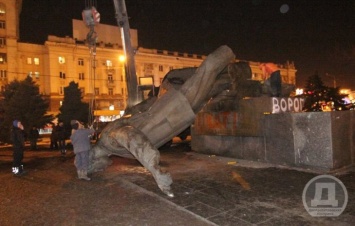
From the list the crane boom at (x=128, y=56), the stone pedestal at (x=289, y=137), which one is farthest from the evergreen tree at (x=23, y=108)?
the stone pedestal at (x=289, y=137)

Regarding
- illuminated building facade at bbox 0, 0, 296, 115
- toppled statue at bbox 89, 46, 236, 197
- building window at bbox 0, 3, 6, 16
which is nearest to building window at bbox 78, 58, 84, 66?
illuminated building facade at bbox 0, 0, 296, 115

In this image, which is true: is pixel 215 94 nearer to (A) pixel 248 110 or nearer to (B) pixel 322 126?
(A) pixel 248 110

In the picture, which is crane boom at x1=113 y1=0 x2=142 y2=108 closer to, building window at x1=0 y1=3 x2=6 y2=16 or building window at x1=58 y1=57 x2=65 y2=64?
building window at x1=58 y1=57 x2=65 y2=64

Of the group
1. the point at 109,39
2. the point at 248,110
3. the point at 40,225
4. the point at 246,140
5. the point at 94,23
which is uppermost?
the point at 109,39

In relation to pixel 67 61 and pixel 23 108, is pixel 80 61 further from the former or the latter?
pixel 23 108

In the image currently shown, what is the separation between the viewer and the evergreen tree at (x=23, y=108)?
77.2 ft

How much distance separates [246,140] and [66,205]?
584cm

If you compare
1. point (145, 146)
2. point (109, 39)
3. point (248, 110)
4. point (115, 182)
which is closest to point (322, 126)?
point (248, 110)

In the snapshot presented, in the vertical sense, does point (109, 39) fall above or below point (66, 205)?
above

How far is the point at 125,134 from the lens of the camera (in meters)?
7.27

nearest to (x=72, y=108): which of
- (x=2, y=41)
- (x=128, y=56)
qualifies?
(x=128, y=56)

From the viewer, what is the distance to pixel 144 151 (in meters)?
6.62

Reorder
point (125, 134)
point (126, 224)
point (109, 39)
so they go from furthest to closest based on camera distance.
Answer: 1. point (109, 39)
2. point (125, 134)
3. point (126, 224)

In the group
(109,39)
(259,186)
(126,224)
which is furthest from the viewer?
(109,39)
